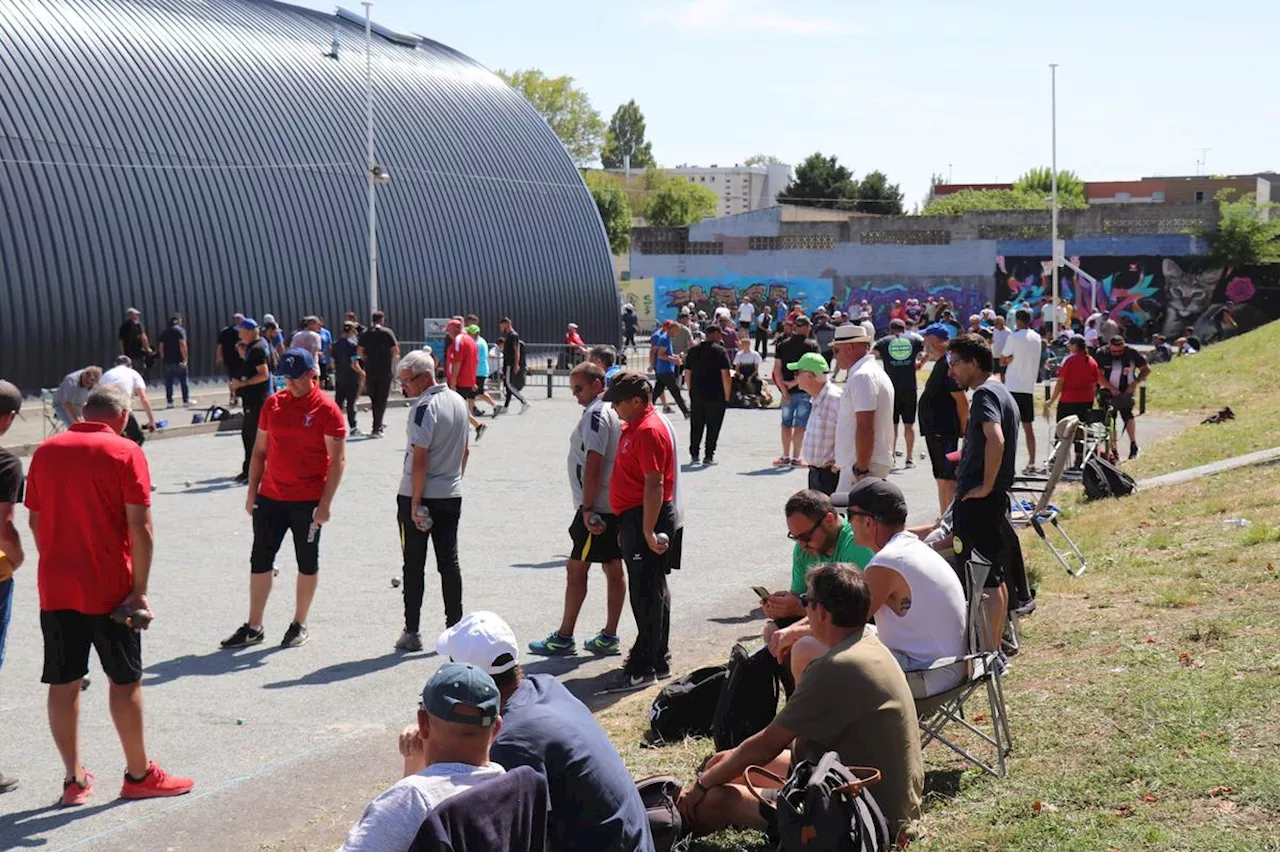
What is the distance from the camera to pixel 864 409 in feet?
32.3

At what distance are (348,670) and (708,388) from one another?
10243mm

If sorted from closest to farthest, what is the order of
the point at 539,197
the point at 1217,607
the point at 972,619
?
the point at 972,619 < the point at 1217,607 < the point at 539,197

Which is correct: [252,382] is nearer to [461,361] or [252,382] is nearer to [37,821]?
[461,361]

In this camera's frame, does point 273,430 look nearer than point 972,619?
No

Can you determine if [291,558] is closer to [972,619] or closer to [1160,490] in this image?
[972,619]

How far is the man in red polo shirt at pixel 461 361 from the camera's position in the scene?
21766mm

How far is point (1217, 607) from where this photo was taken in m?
8.90

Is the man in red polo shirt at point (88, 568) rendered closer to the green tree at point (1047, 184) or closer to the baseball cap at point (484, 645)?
the baseball cap at point (484, 645)

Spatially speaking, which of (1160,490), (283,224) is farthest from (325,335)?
(1160,490)

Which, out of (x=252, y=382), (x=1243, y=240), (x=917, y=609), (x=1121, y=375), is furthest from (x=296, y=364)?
(x=1243, y=240)

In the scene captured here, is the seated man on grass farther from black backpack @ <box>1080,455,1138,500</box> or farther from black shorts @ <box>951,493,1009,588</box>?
black backpack @ <box>1080,455,1138,500</box>

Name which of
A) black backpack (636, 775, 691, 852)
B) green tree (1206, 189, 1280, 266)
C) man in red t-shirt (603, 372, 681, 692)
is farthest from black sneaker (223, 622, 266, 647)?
green tree (1206, 189, 1280, 266)

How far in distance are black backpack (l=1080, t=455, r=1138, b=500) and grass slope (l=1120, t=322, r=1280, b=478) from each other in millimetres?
2669

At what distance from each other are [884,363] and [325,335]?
1247 cm
